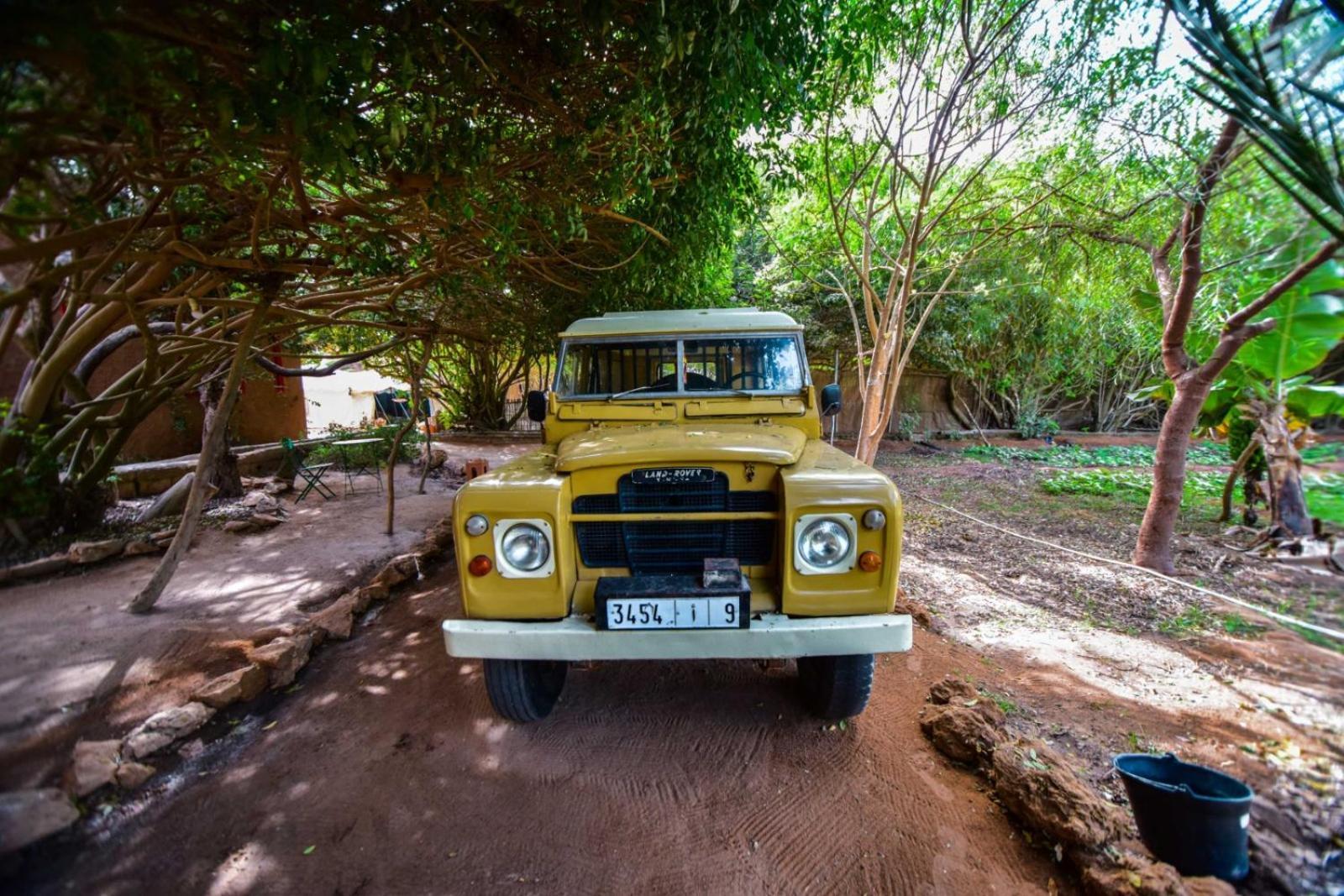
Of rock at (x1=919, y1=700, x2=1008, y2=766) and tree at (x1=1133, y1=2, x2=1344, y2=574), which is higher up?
tree at (x1=1133, y1=2, x2=1344, y2=574)

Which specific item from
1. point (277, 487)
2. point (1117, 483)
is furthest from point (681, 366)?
point (1117, 483)

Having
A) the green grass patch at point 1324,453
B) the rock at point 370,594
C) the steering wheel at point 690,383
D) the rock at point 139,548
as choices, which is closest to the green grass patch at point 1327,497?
the green grass patch at point 1324,453

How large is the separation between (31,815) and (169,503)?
6671 millimetres

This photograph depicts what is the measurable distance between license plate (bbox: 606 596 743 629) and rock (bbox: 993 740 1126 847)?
1313 millimetres

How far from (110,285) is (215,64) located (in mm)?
4133

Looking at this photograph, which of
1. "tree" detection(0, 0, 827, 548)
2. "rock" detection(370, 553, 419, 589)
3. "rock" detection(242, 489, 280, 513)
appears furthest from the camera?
"rock" detection(242, 489, 280, 513)

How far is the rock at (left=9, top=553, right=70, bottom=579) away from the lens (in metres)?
3.07

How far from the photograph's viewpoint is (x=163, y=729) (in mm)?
2818

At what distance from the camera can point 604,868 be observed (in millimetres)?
2076

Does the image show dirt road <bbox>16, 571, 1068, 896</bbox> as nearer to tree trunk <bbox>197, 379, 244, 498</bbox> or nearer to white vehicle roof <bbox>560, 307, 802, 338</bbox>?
white vehicle roof <bbox>560, 307, 802, 338</bbox>

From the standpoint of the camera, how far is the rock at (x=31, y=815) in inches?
74.9

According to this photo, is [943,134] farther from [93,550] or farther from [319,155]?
[93,550]

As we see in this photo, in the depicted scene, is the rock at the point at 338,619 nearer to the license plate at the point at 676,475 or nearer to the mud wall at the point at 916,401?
the license plate at the point at 676,475

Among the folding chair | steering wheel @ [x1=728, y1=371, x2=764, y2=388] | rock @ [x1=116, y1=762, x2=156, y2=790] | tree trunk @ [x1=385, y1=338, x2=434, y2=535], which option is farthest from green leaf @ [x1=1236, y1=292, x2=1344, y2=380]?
the folding chair
